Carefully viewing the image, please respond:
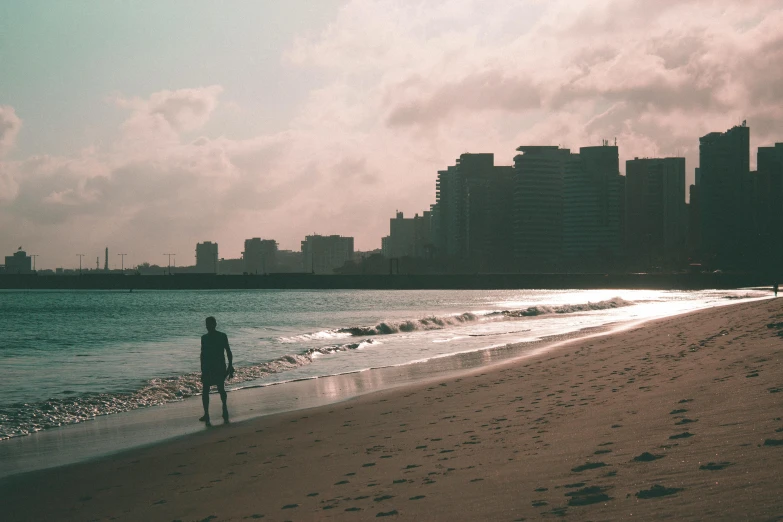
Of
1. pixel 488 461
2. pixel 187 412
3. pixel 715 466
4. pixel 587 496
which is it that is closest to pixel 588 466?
pixel 587 496

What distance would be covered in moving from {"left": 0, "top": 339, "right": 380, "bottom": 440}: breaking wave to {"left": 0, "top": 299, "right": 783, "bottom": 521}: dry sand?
13.4 feet

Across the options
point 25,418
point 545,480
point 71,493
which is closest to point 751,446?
point 545,480

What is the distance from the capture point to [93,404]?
1730 centimetres

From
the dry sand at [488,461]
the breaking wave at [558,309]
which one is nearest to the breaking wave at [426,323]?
the breaking wave at [558,309]

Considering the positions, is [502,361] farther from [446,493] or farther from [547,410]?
[446,493]

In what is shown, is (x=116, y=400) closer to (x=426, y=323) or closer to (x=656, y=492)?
(x=656, y=492)

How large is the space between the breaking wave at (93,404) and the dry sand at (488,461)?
409 centimetres

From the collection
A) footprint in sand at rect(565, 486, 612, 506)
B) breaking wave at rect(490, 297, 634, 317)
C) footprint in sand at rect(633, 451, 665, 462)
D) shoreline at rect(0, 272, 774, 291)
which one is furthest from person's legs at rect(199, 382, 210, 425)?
shoreline at rect(0, 272, 774, 291)

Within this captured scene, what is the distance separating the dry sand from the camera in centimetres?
608

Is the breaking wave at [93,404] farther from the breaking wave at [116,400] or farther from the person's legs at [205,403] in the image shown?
the person's legs at [205,403]

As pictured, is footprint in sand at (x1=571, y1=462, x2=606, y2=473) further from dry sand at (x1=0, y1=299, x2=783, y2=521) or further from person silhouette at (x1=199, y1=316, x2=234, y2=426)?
person silhouette at (x1=199, y1=316, x2=234, y2=426)

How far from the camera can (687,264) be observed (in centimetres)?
19075

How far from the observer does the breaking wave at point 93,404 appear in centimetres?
1502

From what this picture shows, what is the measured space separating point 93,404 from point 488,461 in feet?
39.8
